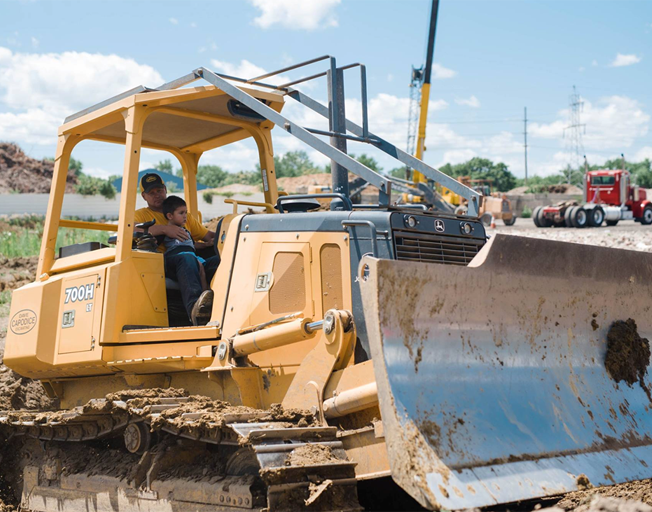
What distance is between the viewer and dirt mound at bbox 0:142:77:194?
37125 mm

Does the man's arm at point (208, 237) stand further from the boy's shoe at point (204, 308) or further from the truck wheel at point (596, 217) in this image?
the truck wheel at point (596, 217)

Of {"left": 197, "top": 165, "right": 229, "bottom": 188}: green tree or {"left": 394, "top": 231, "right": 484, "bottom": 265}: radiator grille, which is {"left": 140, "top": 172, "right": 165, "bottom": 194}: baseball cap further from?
{"left": 197, "top": 165, "right": 229, "bottom": 188}: green tree

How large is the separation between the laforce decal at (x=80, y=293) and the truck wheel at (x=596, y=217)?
29.6m

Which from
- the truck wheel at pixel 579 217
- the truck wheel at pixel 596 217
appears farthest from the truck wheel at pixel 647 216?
the truck wheel at pixel 579 217

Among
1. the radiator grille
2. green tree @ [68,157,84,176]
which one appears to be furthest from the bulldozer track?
green tree @ [68,157,84,176]

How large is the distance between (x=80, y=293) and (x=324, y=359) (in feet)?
7.67

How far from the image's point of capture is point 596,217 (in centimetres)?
3241

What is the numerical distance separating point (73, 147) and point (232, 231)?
2.11 meters

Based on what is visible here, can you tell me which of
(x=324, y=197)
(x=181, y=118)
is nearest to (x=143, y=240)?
(x=181, y=118)

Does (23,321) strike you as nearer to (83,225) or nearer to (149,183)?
(83,225)

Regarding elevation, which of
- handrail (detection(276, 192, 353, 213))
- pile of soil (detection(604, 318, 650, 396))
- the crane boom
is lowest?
pile of soil (detection(604, 318, 650, 396))

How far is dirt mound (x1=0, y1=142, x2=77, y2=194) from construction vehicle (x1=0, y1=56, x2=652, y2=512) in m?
32.7

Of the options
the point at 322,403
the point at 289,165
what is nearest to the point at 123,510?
the point at 322,403

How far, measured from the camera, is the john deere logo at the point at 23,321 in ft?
19.9
